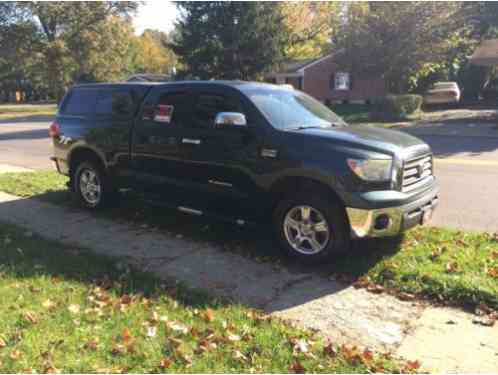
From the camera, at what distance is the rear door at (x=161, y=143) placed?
18.6ft

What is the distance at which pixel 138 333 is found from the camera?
3.47 m

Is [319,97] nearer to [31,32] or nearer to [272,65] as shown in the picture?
[272,65]

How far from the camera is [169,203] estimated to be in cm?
589

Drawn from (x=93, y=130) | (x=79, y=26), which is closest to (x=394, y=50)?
(x=93, y=130)

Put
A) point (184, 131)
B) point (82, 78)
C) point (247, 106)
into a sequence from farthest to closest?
point (82, 78), point (184, 131), point (247, 106)

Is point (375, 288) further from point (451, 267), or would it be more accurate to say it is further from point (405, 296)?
point (451, 267)

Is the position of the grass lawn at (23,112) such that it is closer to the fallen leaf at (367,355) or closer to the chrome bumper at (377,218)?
the chrome bumper at (377,218)

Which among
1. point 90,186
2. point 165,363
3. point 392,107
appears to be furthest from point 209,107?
point 392,107

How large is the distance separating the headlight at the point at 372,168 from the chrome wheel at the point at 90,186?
4029 mm

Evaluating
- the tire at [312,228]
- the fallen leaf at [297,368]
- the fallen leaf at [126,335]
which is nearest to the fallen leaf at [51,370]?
the fallen leaf at [126,335]

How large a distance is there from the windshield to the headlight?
95 cm

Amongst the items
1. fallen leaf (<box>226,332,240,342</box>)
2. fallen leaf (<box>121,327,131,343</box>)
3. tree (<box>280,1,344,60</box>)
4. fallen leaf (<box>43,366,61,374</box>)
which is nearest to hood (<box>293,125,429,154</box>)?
fallen leaf (<box>226,332,240,342</box>)

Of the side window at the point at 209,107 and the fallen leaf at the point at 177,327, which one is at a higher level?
the side window at the point at 209,107

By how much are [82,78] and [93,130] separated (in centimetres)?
4870
